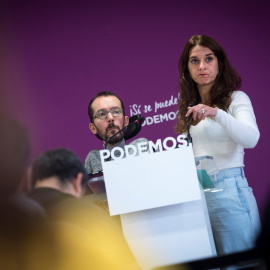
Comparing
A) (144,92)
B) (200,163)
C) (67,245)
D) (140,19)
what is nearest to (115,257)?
(67,245)

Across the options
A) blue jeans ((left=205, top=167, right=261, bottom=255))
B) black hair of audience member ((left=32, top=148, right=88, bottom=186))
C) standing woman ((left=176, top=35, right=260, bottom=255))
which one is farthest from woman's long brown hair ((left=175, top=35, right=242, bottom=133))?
black hair of audience member ((left=32, top=148, right=88, bottom=186))

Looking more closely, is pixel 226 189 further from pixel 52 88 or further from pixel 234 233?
pixel 52 88

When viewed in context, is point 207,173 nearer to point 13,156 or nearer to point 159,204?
point 159,204

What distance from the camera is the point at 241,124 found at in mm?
1438

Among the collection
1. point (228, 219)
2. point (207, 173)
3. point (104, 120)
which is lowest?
point (228, 219)

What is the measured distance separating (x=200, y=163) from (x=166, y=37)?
1.71 m

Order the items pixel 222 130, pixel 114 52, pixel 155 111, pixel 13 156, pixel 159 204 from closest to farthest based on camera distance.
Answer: pixel 13 156, pixel 159 204, pixel 222 130, pixel 155 111, pixel 114 52

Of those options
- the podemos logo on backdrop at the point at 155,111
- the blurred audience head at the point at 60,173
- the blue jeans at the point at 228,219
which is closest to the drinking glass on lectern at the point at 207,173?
the blue jeans at the point at 228,219

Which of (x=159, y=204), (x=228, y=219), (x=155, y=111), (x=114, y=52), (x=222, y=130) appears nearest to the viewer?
(x=159, y=204)

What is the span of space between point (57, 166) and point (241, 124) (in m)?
0.77

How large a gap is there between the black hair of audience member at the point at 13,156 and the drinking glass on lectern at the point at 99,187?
532 millimetres

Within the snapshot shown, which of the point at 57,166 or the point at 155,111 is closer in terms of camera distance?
the point at 57,166

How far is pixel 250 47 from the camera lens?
108 inches

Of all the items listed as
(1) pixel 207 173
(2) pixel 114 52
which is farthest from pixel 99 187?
(2) pixel 114 52
